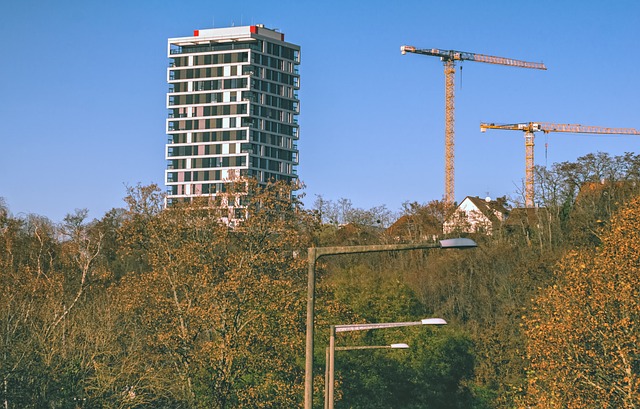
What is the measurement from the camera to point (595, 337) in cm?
4638

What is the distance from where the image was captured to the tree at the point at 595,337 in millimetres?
45656

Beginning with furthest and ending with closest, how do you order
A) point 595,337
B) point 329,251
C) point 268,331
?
1. point 268,331
2. point 595,337
3. point 329,251

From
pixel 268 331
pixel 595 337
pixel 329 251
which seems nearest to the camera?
pixel 329 251

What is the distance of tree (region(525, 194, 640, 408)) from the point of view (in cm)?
4566

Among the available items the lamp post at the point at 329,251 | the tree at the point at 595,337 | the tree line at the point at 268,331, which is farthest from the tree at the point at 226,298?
the lamp post at the point at 329,251

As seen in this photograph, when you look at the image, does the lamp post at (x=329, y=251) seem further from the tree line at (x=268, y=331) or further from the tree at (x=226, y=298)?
the tree at (x=226, y=298)

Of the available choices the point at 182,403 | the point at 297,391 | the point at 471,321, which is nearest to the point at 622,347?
the point at 297,391

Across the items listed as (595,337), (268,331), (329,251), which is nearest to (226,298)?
(268,331)

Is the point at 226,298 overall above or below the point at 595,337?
above

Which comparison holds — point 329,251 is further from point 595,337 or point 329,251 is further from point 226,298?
point 226,298

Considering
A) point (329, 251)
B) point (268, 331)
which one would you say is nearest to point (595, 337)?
point (268, 331)

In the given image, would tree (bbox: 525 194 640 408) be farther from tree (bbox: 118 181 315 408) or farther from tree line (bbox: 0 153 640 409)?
tree (bbox: 118 181 315 408)

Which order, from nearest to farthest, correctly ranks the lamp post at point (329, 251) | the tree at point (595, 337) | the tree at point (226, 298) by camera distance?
the lamp post at point (329, 251) < the tree at point (595, 337) < the tree at point (226, 298)

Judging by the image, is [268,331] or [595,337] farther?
[268,331]
